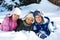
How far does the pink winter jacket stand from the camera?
60.9 inches

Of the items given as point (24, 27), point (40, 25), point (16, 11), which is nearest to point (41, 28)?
point (40, 25)

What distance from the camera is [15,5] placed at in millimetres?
1664

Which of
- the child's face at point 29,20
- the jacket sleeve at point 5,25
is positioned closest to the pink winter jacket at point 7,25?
the jacket sleeve at point 5,25

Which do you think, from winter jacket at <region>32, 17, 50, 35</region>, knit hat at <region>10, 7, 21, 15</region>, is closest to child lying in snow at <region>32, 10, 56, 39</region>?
winter jacket at <region>32, 17, 50, 35</region>

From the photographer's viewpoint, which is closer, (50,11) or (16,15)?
(16,15)

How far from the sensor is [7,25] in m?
1.55

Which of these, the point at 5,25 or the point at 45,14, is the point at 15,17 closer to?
the point at 5,25

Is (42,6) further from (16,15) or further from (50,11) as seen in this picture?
(16,15)

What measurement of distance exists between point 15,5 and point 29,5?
0.12 metres

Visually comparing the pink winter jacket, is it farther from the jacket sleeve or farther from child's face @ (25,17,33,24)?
child's face @ (25,17,33,24)

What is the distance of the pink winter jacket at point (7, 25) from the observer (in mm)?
1546

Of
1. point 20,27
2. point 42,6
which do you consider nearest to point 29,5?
point 42,6

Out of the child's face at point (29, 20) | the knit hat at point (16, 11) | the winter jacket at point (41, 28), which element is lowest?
the winter jacket at point (41, 28)

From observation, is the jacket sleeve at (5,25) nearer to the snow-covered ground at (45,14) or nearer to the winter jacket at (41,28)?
the snow-covered ground at (45,14)
